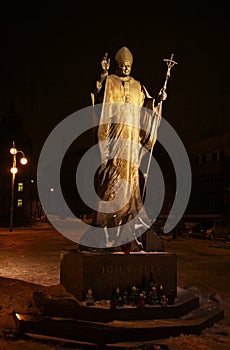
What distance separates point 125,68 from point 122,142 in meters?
1.45

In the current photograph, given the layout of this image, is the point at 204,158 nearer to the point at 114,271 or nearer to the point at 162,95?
the point at 162,95

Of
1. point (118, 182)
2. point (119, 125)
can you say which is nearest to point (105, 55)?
point (119, 125)

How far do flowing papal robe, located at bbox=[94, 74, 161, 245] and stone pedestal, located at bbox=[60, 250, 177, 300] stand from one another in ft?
2.58

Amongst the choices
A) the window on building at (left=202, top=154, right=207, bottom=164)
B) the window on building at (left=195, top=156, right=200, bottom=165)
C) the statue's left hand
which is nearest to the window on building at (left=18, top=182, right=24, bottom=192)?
the window on building at (left=195, top=156, right=200, bottom=165)

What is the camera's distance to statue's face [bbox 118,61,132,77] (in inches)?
316

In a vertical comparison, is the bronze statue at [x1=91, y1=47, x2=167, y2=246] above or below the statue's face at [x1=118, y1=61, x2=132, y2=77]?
below

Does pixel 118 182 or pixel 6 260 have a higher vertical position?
pixel 118 182

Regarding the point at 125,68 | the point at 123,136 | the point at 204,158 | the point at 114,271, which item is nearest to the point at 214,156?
the point at 204,158

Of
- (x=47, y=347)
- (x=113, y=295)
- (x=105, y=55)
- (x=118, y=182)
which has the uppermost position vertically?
(x=105, y=55)

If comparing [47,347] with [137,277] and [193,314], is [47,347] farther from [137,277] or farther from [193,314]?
[193,314]

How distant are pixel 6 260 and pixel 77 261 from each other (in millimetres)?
8495

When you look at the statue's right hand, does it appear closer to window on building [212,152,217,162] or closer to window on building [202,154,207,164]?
window on building [212,152,217,162]

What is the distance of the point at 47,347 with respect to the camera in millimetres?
5551

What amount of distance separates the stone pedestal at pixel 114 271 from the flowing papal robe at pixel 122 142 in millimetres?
788
